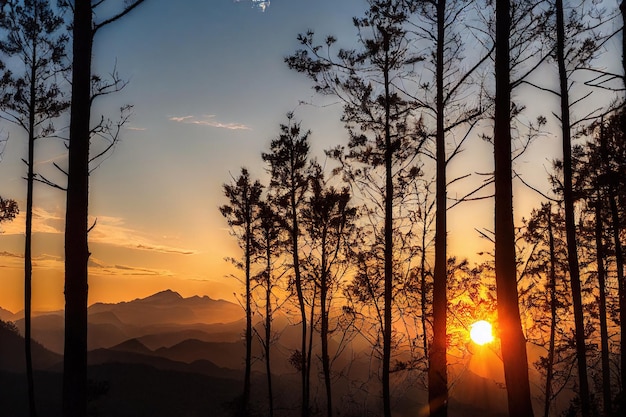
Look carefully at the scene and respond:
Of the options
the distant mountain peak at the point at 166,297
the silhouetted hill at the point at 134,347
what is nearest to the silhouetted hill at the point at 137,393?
the silhouetted hill at the point at 134,347

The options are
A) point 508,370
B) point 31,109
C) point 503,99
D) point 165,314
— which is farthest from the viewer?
point 165,314

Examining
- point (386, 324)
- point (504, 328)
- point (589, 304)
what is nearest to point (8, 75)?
point (386, 324)

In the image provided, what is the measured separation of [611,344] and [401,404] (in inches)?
1169

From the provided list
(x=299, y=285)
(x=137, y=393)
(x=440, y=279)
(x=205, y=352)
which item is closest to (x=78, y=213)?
(x=440, y=279)

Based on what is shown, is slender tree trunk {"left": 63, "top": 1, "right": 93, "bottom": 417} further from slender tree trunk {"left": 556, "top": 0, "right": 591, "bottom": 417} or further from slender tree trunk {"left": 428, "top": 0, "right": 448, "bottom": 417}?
slender tree trunk {"left": 556, "top": 0, "right": 591, "bottom": 417}

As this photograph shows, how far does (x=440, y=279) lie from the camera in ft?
38.9

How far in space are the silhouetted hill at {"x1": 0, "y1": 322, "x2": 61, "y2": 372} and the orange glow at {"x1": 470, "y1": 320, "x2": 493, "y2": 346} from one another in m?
35.4

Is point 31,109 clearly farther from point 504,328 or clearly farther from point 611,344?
point 611,344

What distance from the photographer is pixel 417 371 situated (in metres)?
20.9

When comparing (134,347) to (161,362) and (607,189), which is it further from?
(607,189)

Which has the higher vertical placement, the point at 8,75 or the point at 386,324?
the point at 8,75

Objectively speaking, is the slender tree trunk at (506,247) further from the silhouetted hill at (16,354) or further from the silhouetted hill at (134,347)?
the silhouetted hill at (134,347)

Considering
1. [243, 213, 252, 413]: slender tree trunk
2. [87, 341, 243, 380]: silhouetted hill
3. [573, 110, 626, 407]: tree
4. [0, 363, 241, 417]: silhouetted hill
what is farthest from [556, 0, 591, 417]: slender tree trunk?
[87, 341, 243, 380]: silhouetted hill

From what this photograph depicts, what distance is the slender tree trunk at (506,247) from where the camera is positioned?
26.9ft
